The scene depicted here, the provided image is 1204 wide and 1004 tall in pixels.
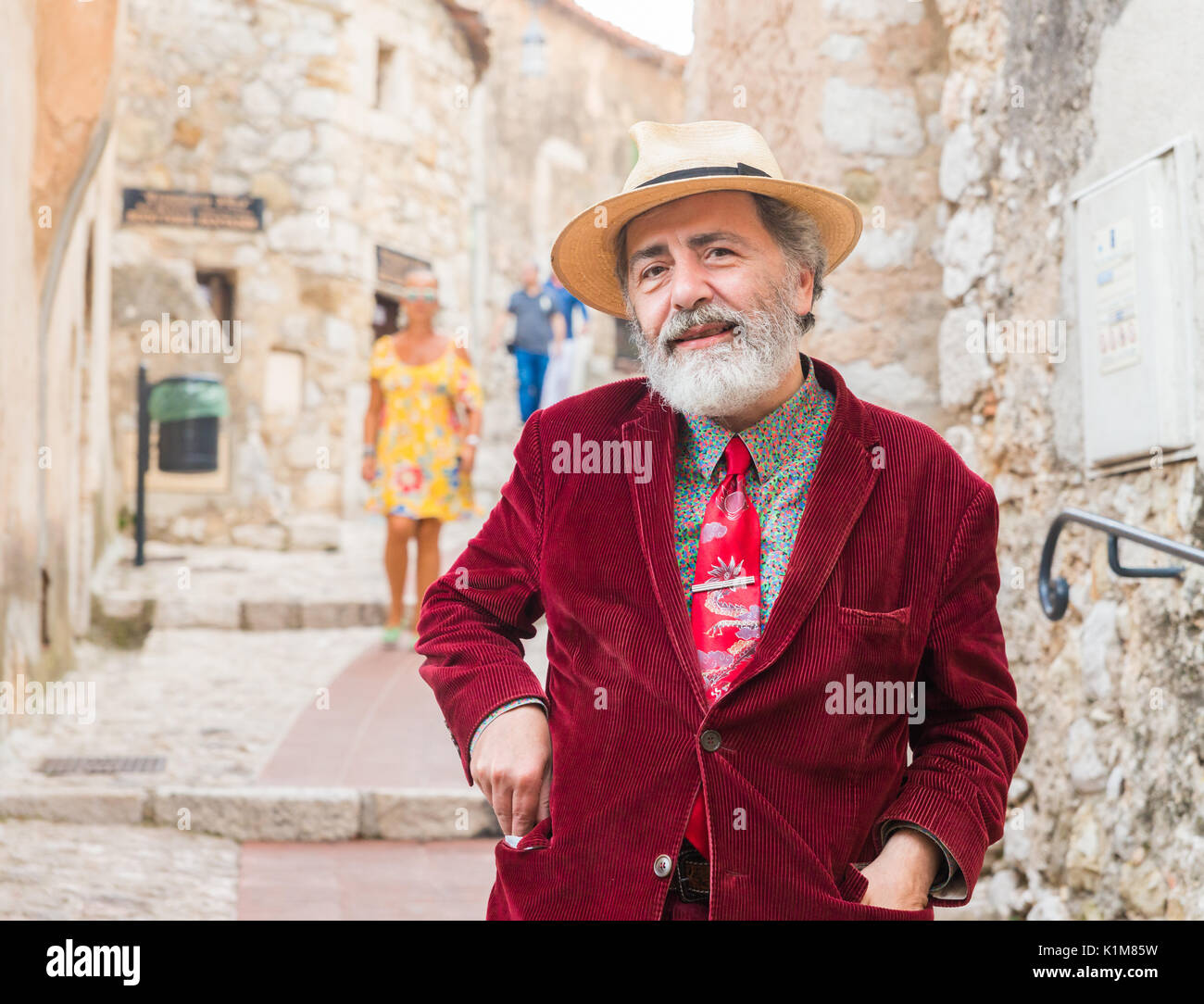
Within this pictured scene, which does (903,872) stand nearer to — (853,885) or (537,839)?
(853,885)

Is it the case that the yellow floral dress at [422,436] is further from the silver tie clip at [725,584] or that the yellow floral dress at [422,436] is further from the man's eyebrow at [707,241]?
the silver tie clip at [725,584]

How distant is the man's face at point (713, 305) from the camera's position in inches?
76.0

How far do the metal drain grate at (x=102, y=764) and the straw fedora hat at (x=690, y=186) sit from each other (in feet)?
12.3

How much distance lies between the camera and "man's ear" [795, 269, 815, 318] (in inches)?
82.4

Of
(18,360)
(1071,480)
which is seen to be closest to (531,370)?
(18,360)

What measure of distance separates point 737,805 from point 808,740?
12 centimetres

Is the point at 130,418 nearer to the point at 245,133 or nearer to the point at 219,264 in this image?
the point at 219,264

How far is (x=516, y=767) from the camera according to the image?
176cm

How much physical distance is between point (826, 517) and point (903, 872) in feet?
1.44

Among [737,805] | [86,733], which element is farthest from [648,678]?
[86,733]

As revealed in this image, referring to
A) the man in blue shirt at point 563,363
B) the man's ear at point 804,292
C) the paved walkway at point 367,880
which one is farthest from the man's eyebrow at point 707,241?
the man in blue shirt at point 563,363

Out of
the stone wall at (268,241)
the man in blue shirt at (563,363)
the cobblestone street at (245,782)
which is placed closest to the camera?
the cobblestone street at (245,782)
